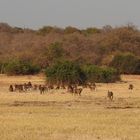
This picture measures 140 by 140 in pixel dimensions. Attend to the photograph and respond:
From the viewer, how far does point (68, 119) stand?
19703 mm

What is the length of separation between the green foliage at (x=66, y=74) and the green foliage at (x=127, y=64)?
60.4 feet

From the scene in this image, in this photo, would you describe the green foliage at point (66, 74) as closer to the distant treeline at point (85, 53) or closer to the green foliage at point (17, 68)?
the green foliage at point (17, 68)

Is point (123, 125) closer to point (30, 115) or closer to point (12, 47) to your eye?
point (30, 115)

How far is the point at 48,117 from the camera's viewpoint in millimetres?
20578

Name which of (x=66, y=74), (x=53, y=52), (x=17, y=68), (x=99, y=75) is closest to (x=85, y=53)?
(x=53, y=52)

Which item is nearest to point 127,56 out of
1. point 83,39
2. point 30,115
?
point 83,39

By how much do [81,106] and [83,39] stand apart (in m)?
61.9

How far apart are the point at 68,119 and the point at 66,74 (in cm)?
2655

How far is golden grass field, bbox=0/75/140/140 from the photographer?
1564 centimetres

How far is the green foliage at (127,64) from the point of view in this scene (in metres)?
64.9

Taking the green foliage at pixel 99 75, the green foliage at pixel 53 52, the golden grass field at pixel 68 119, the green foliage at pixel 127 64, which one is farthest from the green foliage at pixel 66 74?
the green foliage at pixel 53 52

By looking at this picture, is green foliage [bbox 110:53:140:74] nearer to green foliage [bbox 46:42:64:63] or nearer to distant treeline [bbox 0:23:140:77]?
distant treeline [bbox 0:23:140:77]

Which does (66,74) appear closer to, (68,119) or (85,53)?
(68,119)

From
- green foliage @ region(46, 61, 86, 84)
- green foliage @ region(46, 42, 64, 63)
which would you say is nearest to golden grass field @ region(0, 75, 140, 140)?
green foliage @ region(46, 61, 86, 84)
